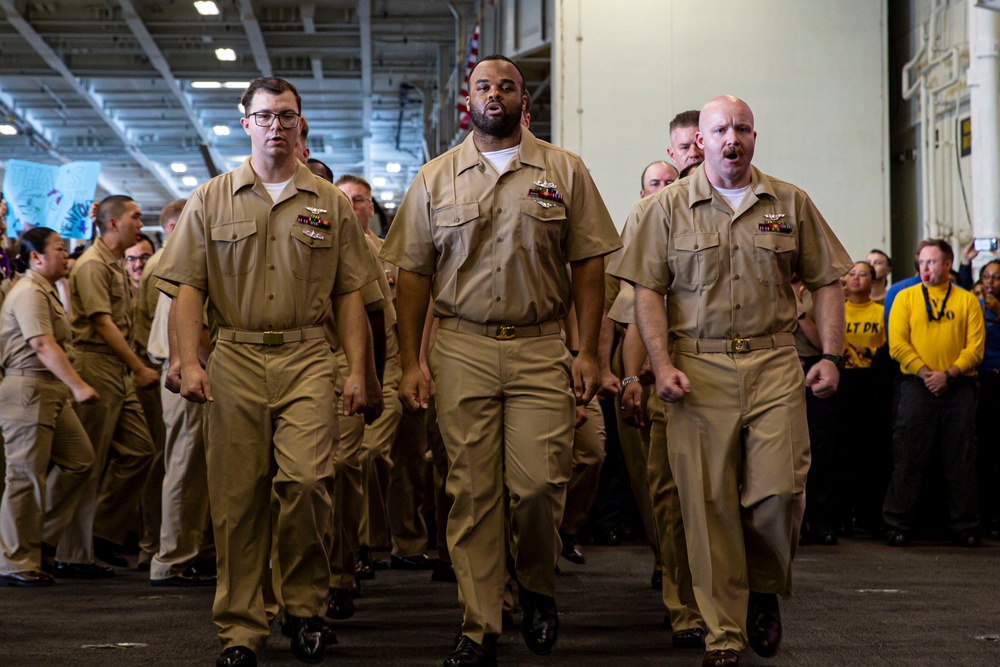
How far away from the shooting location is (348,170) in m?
29.8

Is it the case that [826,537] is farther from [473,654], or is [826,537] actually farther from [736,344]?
[473,654]

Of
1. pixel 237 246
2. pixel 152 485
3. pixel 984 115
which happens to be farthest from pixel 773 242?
pixel 984 115

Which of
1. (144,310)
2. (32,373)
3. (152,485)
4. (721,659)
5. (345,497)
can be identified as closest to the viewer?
(721,659)

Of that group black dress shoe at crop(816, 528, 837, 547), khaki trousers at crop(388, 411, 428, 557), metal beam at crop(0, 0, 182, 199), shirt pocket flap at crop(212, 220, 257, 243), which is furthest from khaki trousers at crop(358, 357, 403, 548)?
metal beam at crop(0, 0, 182, 199)

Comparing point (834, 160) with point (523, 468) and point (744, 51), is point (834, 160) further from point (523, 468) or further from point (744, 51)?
point (523, 468)

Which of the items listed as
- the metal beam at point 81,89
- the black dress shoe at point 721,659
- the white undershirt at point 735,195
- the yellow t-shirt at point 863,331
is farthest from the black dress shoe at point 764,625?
the metal beam at point 81,89

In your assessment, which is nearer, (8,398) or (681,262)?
(681,262)

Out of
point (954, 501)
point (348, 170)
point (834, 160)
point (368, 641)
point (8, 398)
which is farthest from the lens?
point (348, 170)

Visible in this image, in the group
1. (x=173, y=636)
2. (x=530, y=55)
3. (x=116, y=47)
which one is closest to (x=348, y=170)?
(x=116, y=47)

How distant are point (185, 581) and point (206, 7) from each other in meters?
11.6

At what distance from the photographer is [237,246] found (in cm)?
402

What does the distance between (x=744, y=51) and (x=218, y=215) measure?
25.4 ft

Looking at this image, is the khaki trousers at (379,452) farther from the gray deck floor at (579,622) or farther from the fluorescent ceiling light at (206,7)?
the fluorescent ceiling light at (206,7)

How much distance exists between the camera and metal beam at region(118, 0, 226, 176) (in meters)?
16.3
